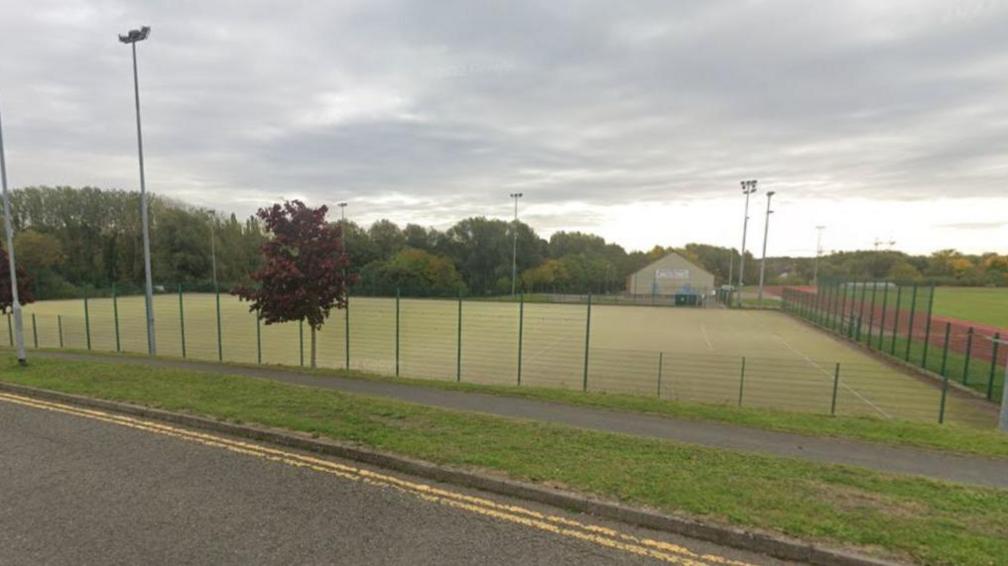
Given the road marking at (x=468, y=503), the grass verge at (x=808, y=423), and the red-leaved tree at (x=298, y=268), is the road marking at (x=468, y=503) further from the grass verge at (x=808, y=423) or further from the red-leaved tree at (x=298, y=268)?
the red-leaved tree at (x=298, y=268)

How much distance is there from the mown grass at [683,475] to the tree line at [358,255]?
149 feet

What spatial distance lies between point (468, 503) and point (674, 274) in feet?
248

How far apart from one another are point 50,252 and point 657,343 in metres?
81.6

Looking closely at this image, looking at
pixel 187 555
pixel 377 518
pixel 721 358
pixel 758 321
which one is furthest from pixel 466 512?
pixel 758 321

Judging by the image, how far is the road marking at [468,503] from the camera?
401 cm

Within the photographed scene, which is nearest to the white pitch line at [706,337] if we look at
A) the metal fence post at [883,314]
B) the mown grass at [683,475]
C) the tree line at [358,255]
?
the metal fence post at [883,314]

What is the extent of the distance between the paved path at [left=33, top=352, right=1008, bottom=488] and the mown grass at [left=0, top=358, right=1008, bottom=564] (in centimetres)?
75

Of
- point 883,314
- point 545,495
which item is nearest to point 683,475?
point 545,495

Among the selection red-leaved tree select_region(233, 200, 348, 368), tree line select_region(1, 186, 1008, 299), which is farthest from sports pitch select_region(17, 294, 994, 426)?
tree line select_region(1, 186, 1008, 299)

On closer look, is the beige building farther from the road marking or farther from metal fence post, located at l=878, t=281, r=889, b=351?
the road marking

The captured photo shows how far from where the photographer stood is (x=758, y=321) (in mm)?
38375

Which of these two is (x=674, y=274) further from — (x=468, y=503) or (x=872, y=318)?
(x=468, y=503)

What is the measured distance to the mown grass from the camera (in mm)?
4148

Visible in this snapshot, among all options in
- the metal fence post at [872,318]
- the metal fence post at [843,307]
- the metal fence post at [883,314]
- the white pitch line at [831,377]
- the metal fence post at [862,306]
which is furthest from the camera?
the metal fence post at [843,307]
